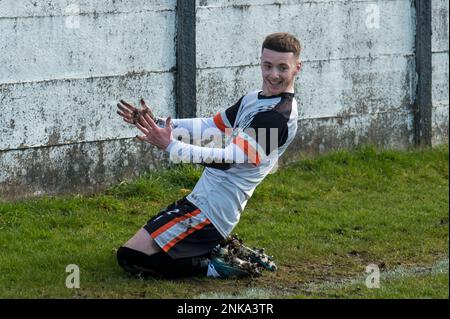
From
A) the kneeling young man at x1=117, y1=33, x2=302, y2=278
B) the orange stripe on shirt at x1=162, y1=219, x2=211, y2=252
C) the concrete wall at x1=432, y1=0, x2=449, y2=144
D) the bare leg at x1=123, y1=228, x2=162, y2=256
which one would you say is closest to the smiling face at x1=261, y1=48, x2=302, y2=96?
the kneeling young man at x1=117, y1=33, x2=302, y2=278

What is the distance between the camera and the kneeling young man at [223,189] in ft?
23.1

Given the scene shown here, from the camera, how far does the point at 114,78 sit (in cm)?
913

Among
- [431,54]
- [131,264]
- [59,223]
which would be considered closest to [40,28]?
[59,223]

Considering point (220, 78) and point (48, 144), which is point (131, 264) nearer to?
point (48, 144)

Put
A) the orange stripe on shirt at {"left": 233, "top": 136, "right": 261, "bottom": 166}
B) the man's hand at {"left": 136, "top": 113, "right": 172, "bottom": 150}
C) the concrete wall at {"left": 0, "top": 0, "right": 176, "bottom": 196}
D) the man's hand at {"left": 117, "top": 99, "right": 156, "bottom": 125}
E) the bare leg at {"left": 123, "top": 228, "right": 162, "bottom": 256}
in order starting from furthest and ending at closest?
1. the concrete wall at {"left": 0, "top": 0, "right": 176, "bottom": 196}
2. the bare leg at {"left": 123, "top": 228, "right": 162, "bottom": 256}
3. the orange stripe on shirt at {"left": 233, "top": 136, "right": 261, "bottom": 166}
4. the man's hand at {"left": 117, "top": 99, "right": 156, "bottom": 125}
5. the man's hand at {"left": 136, "top": 113, "right": 172, "bottom": 150}

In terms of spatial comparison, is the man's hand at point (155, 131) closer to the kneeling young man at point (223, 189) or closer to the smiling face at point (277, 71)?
the kneeling young man at point (223, 189)

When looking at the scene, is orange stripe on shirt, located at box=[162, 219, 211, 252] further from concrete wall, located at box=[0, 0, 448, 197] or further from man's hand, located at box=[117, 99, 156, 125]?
concrete wall, located at box=[0, 0, 448, 197]

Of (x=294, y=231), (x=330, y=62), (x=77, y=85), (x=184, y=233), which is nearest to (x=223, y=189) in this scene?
(x=184, y=233)

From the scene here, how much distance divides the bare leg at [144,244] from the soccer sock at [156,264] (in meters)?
0.02

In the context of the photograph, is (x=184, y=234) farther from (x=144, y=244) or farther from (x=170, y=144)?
(x=170, y=144)

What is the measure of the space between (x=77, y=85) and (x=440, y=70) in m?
4.21

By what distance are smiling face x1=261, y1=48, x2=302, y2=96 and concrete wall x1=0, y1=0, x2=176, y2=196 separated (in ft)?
7.10

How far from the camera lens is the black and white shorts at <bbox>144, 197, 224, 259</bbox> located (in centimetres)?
714
